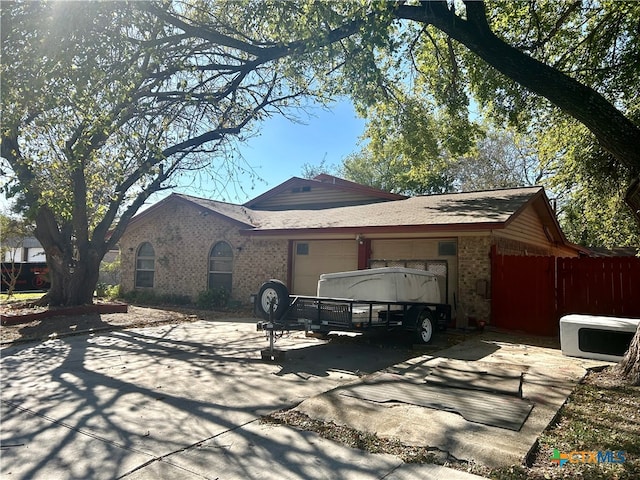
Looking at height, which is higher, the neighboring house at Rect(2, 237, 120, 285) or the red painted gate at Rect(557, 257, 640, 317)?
the neighboring house at Rect(2, 237, 120, 285)

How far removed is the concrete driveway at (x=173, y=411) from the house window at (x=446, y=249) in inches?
182

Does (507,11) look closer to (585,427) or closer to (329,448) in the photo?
(585,427)

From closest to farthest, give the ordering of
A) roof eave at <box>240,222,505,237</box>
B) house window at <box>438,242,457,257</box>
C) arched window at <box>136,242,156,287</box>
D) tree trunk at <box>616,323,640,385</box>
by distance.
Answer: tree trunk at <box>616,323,640,385</box> < roof eave at <box>240,222,505,237</box> < house window at <box>438,242,457,257</box> < arched window at <box>136,242,156,287</box>

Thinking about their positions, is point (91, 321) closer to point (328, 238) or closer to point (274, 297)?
point (274, 297)

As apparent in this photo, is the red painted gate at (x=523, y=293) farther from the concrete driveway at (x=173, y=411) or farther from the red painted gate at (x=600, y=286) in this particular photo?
the concrete driveway at (x=173, y=411)

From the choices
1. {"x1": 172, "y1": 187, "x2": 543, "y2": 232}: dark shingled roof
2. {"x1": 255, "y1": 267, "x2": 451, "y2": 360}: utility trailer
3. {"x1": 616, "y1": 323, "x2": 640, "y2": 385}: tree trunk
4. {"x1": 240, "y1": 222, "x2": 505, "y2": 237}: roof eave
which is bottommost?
{"x1": 616, "y1": 323, "x2": 640, "y2": 385}: tree trunk

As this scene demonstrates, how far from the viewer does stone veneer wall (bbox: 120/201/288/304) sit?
1686 cm

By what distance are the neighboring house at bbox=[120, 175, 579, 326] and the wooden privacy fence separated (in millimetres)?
472

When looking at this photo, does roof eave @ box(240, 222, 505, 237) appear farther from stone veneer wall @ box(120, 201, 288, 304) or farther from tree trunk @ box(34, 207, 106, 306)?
tree trunk @ box(34, 207, 106, 306)

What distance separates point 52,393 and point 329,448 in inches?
160

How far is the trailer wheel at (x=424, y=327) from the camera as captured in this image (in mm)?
9188

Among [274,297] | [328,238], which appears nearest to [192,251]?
[328,238]

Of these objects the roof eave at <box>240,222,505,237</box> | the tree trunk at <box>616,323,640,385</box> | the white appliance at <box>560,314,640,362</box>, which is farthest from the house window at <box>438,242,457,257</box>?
the tree trunk at <box>616,323,640,385</box>

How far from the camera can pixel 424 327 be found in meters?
9.52
